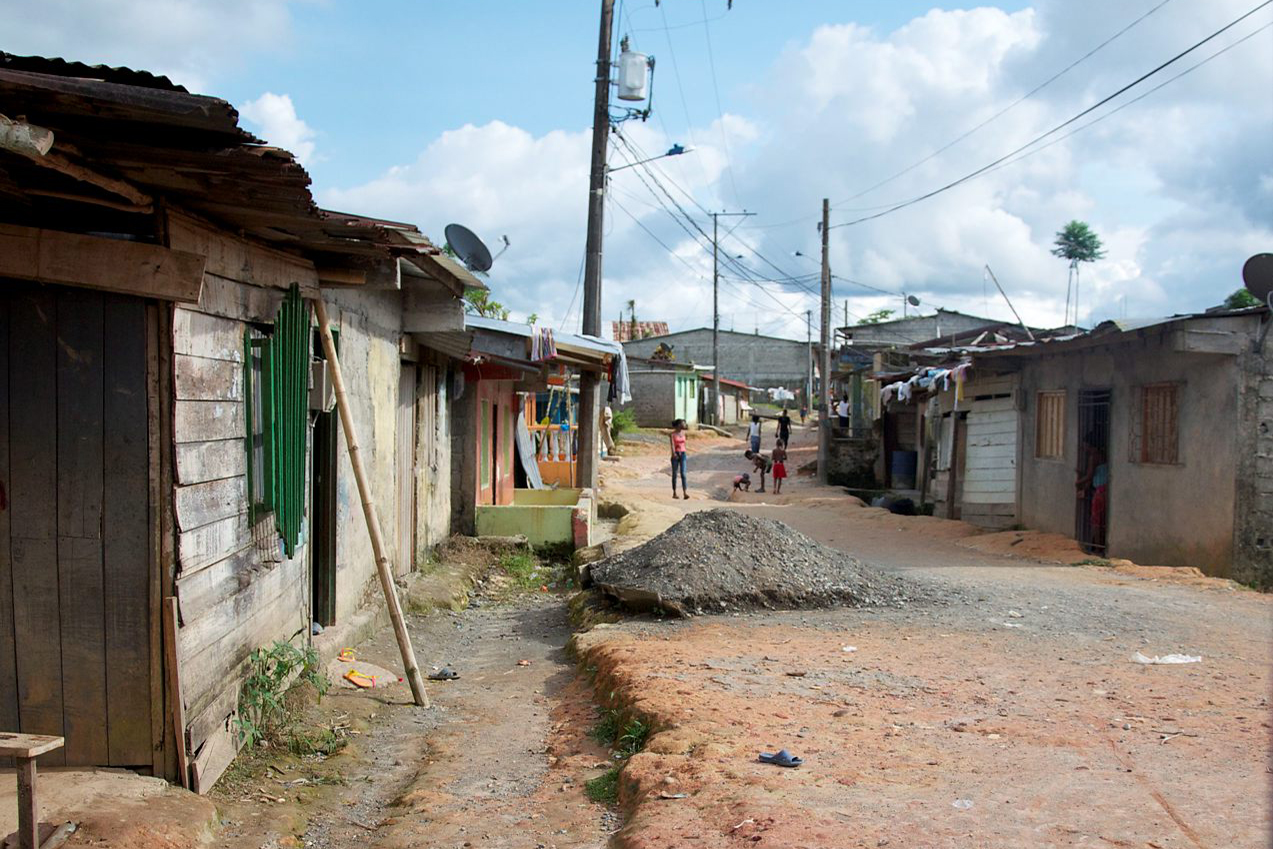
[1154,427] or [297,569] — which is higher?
[1154,427]

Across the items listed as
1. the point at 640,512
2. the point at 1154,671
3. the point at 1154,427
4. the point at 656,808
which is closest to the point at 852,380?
the point at 640,512

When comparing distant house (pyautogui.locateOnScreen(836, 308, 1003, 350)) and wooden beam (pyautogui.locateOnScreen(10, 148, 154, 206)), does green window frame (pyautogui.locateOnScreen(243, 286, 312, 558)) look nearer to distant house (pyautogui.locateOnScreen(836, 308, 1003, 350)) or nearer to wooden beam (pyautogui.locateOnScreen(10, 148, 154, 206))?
wooden beam (pyautogui.locateOnScreen(10, 148, 154, 206))

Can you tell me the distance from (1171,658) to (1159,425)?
21.0 ft

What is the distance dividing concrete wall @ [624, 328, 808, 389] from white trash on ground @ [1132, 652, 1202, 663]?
5033cm

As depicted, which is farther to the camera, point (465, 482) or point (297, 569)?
point (465, 482)

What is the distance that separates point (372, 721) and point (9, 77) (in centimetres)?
463

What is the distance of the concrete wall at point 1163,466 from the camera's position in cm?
1174

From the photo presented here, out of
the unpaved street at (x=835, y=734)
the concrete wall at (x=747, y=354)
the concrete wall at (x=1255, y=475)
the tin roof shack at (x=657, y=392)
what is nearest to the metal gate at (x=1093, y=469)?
the concrete wall at (x=1255, y=475)

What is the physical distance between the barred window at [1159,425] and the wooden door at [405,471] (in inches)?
354

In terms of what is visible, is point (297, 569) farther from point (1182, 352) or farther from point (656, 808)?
point (1182, 352)

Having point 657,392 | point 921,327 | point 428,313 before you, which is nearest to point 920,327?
point 921,327

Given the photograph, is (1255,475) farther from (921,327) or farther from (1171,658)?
(921,327)

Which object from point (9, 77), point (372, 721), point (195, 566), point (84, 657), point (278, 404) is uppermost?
point (9, 77)

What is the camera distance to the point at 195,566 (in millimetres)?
5004
